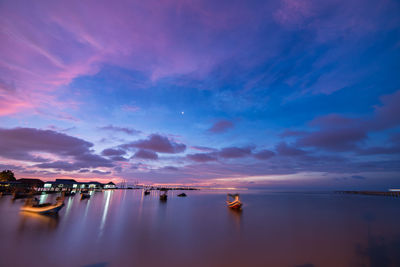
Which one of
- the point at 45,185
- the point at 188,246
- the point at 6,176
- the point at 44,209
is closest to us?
the point at 188,246

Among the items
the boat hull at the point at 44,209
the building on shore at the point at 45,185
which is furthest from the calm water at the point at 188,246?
the building on shore at the point at 45,185

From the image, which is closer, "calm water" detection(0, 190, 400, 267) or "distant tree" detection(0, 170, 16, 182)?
"calm water" detection(0, 190, 400, 267)

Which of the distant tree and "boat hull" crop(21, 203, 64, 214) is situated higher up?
the distant tree

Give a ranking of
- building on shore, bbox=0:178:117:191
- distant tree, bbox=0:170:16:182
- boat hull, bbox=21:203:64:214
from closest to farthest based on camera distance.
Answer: boat hull, bbox=21:203:64:214
building on shore, bbox=0:178:117:191
distant tree, bbox=0:170:16:182

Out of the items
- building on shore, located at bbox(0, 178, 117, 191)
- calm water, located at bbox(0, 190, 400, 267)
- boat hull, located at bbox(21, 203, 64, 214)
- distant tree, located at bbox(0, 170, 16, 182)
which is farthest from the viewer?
distant tree, located at bbox(0, 170, 16, 182)

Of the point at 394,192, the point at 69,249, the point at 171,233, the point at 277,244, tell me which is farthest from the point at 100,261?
the point at 394,192

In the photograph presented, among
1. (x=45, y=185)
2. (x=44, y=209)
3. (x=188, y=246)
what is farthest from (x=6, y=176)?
(x=188, y=246)

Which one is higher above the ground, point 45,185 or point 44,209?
point 45,185

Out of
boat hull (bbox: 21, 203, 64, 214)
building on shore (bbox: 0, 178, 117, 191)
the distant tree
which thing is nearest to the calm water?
boat hull (bbox: 21, 203, 64, 214)

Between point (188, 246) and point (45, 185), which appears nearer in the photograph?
point (188, 246)

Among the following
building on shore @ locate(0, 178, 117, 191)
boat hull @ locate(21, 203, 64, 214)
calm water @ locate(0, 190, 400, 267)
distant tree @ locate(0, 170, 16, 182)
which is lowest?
calm water @ locate(0, 190, 400, 267)

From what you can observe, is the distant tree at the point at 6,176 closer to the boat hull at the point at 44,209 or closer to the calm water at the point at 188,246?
the boat hull at the point at 44,209

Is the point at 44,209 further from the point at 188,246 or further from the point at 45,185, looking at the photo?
the point at 45,185

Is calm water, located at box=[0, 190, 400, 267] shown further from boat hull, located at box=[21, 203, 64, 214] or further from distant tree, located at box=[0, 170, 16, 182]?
distant tree, located at box=[0, 170, 16, 182]
